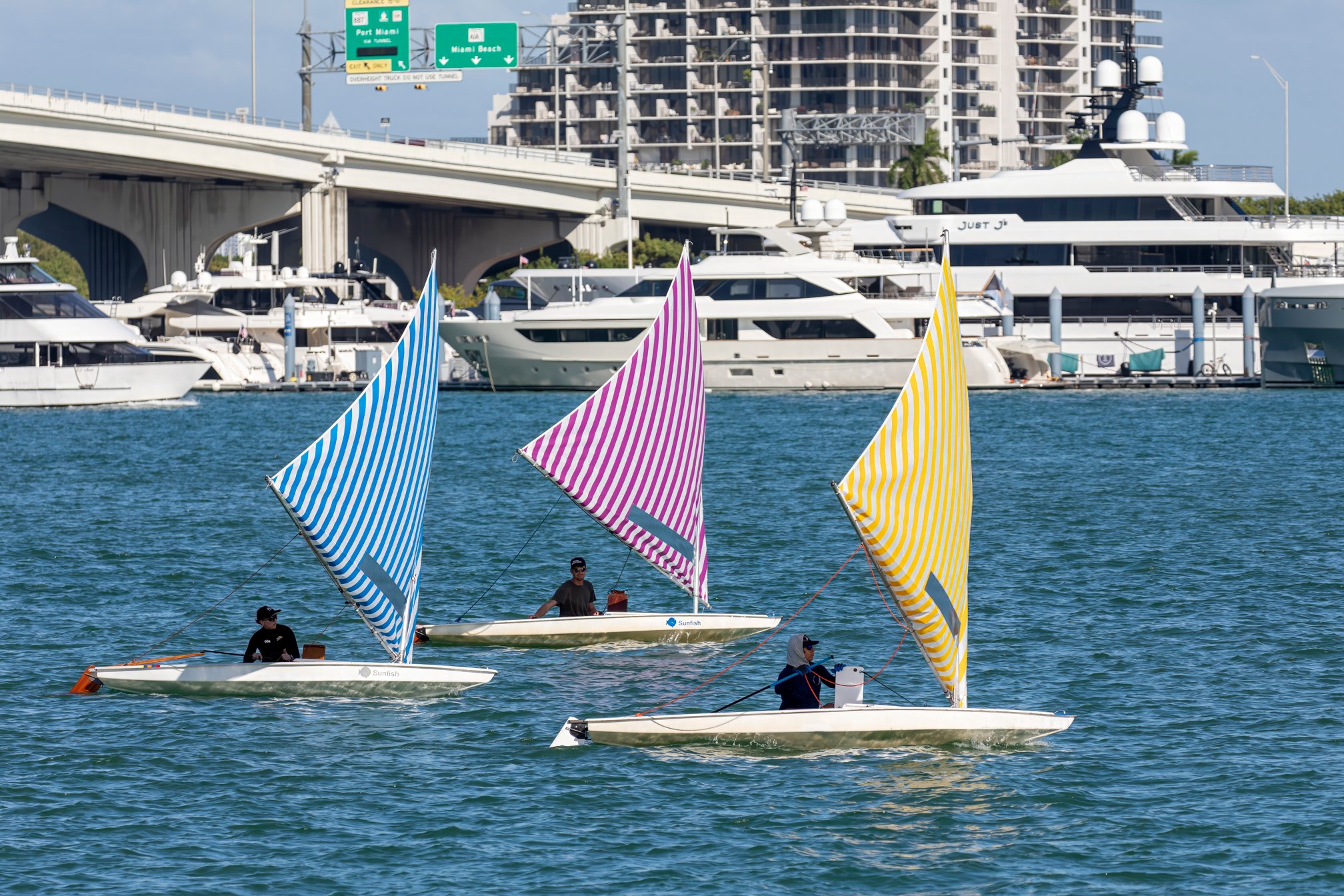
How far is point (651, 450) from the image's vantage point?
2591cm

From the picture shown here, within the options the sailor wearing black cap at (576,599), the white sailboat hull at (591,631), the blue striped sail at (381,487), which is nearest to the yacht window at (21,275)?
the white sailboat hull at (591,631)

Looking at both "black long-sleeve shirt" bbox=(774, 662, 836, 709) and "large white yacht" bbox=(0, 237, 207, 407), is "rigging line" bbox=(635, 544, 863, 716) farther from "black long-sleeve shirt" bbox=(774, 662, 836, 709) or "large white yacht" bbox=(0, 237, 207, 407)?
"large white yacht" bbox=(0, 237, 207, 407)

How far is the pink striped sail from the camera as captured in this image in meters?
25.2

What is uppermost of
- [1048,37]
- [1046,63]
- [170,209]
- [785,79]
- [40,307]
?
[1048,37]

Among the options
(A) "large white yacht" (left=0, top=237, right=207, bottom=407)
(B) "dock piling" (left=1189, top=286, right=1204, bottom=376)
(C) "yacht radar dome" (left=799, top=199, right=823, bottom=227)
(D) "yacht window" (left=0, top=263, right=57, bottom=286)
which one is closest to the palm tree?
(C) "yacht radar dome" (left=799, top=199, right=823, bottom=227)

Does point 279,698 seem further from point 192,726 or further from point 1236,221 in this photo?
point 1236,221

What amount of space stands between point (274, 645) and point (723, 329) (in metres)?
56.3

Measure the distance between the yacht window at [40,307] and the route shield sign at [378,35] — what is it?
19.2 metres

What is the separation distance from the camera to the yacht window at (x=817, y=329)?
76.2 m

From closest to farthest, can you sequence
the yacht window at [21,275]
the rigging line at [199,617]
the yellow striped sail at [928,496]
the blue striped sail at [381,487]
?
the yellow striped sail at [928,496]
the blue striped sail at [381,487]
the rigging line at [199,617]
the yacht window at [21,275]

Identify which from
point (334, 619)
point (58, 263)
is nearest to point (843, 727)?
point (334, 619)

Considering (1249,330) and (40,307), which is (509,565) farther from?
(1249,330)

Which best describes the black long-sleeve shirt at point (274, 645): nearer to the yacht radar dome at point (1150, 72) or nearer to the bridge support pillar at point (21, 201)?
the yacht radar dome at point (1150, 72)

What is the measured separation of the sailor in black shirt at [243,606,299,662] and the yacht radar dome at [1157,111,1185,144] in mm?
72230
